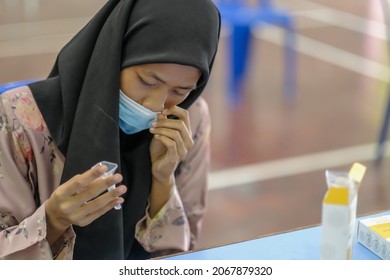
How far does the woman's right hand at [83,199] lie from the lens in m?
1.39

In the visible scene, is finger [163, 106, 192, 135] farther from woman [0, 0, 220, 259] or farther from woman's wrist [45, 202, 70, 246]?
woman's wrist [45, 202, 70, 246]

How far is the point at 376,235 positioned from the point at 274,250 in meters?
0.22

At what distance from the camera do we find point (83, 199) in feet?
4.74

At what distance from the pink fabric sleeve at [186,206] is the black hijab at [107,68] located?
0.12m

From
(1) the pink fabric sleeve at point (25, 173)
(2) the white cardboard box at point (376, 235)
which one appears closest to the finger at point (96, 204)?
(1) the pink fabric sleeve at point (25, 173)

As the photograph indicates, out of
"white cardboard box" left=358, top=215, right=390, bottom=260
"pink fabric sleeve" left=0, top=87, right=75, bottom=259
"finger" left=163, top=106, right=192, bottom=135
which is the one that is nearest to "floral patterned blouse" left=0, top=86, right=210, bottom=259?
"pink fabric sleeve" left=0, top=87, right=75, bottom=259

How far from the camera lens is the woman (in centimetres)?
162

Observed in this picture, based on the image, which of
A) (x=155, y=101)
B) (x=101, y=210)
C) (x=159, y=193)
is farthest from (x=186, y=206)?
(x=101, y=210)

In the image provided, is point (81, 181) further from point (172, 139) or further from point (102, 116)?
point (172, 139)

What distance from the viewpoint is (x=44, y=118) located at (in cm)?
169

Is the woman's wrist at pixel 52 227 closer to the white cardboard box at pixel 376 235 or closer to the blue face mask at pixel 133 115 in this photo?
the blue face mask at pixel 133 115

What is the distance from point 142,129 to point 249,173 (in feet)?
6.69
